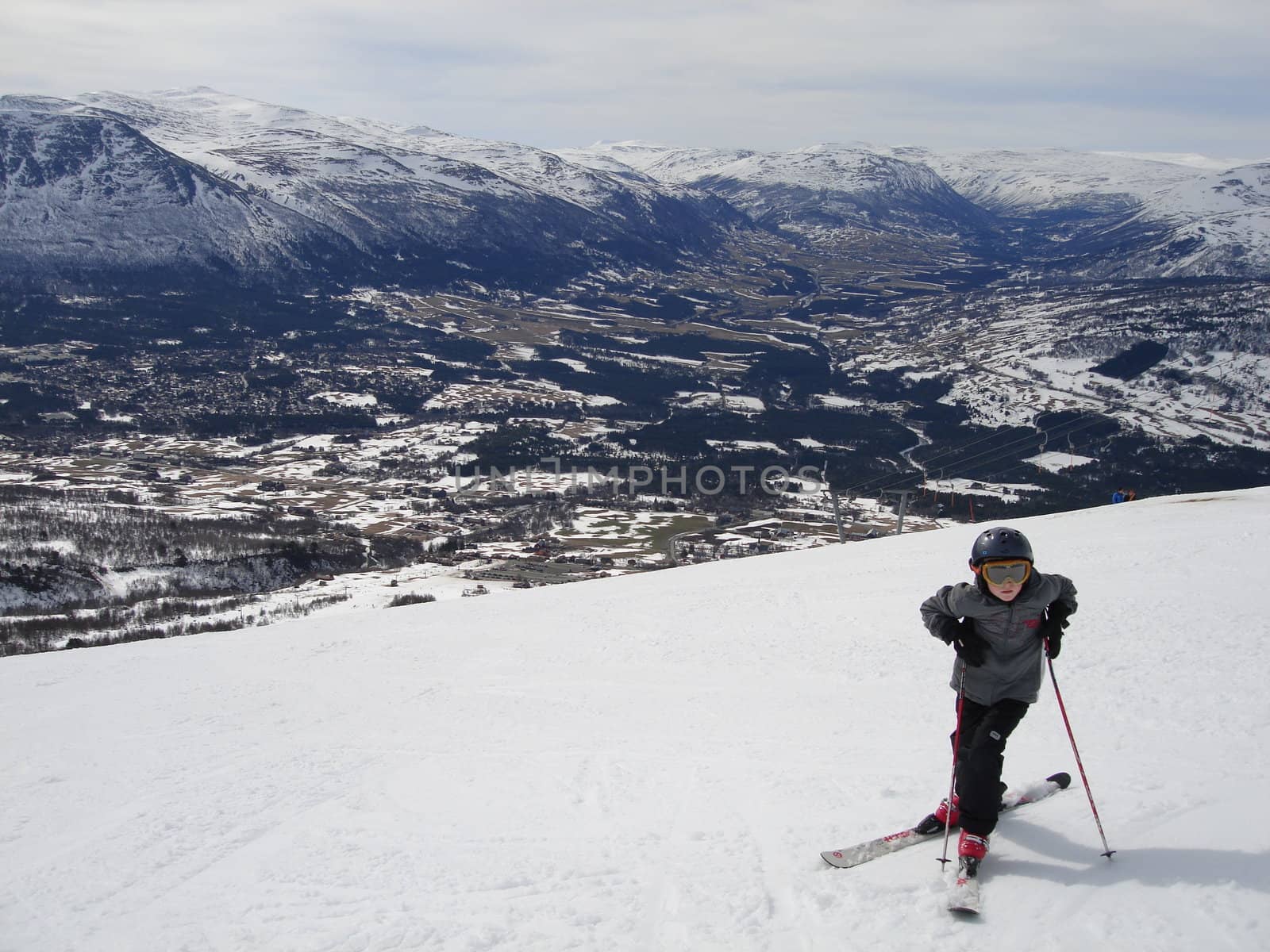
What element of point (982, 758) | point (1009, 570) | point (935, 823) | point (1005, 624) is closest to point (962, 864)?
point (935, 823)

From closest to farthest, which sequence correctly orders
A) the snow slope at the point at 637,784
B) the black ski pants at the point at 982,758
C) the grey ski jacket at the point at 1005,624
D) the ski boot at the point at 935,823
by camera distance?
1. the snow slope at the point at 637,784
2. the black ski pants at the point at 982,758
3. the grey ski jacket at the point at 1005,624
4. the ski boot at the point at 935,823

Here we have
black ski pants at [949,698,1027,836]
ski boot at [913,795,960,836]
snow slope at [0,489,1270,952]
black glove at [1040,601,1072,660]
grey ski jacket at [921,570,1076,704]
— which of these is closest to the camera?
snow slope at [0,489,1270,952]

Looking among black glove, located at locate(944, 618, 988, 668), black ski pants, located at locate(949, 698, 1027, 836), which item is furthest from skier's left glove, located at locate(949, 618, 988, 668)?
black ski pants, located at locate(949, 698, 1027, 836)

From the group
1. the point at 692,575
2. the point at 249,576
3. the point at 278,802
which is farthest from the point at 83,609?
the point at 278,802

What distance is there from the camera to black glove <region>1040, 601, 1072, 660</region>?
6.97m

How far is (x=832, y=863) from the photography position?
7156mm

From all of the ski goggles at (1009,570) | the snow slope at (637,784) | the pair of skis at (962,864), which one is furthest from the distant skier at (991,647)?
the snow slope at (637,784)

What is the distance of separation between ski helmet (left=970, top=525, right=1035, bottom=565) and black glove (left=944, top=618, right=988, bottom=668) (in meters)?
0.55

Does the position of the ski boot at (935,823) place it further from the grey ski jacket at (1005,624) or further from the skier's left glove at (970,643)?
the skier's left glove at (970,643)

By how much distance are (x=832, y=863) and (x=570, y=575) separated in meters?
80.8

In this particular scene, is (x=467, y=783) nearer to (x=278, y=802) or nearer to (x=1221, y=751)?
(x=278, y=802)

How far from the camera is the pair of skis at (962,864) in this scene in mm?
6297

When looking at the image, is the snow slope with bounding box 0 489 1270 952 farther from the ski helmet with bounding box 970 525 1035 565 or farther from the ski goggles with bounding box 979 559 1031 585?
the ski helmet with bounding box 970 525 1035 565

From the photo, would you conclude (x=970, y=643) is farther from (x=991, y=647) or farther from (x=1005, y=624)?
(x=1005, y=624)
